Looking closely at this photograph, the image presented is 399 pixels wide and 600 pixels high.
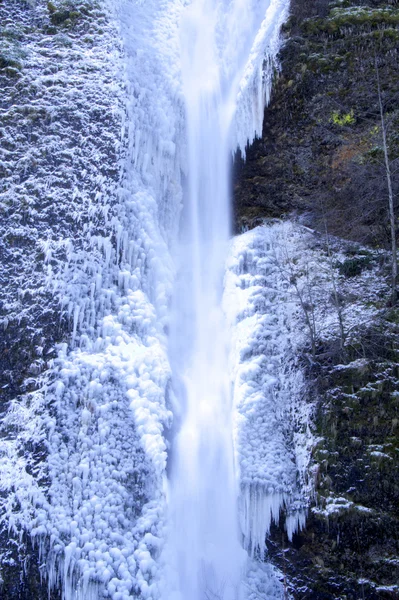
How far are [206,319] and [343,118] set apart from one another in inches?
→ 208

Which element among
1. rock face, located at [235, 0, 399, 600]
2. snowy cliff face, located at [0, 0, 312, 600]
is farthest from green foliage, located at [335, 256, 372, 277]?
snowy cliff face, located at [0, 0, 312, 600]

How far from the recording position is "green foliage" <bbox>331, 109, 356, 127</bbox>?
12.4m

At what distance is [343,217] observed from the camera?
11828 millimetres

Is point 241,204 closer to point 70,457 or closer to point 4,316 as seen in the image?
point 4,316

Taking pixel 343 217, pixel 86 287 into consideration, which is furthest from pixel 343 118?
pixel 86 287

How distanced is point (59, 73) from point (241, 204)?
464cm

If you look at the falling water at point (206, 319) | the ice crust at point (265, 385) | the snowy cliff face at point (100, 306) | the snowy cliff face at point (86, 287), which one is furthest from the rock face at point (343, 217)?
the snowy cliff face at point (86, 287)

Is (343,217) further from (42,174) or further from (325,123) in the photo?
(42,174)

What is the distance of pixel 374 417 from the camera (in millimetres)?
8820

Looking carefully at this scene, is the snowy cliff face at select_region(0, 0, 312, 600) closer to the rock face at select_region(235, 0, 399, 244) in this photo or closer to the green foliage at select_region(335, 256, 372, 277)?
the rock face at select_region(235, 0, 399, 244)

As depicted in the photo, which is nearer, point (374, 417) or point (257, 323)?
point (374, 417)

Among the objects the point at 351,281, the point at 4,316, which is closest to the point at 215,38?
the point at 351,281

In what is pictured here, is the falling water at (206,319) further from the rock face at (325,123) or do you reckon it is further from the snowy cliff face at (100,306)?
the rock face at (325,123)

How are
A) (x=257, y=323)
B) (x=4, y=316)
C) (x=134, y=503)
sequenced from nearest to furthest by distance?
1. (x=134, y=503)
2. (x=4, y=316)
3. (x=257, y=323)
